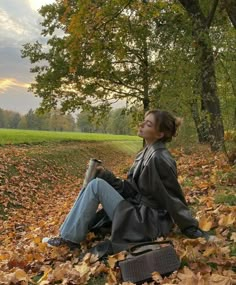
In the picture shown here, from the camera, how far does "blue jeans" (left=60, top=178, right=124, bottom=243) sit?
480cm

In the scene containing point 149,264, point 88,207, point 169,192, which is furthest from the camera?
point 88,207

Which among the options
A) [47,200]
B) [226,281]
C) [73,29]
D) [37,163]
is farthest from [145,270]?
[37,163]

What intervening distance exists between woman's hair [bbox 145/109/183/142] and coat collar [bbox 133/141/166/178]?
0.45ft

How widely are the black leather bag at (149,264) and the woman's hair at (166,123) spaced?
1456mm

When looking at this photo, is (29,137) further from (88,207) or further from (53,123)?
(53,123)

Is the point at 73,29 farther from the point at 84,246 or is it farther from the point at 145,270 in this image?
the point at 145,270

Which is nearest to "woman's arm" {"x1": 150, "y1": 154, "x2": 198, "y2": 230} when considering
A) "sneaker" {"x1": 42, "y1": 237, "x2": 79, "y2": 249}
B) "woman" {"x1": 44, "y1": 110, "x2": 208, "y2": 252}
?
"woman" {"x1": 44, "y1": 110, "x2": 208, "y2": 252}

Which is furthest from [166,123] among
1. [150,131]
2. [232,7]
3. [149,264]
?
[232,7]

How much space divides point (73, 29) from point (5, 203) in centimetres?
599

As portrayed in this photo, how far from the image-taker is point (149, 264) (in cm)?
375

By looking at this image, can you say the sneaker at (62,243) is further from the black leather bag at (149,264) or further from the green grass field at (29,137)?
the green grass field at (29,137)

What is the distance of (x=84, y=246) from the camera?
496cm

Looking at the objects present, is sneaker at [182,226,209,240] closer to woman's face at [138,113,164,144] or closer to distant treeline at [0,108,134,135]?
woman's face at [138,113,164,144]

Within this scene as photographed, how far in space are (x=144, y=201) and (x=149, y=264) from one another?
1071 mm
